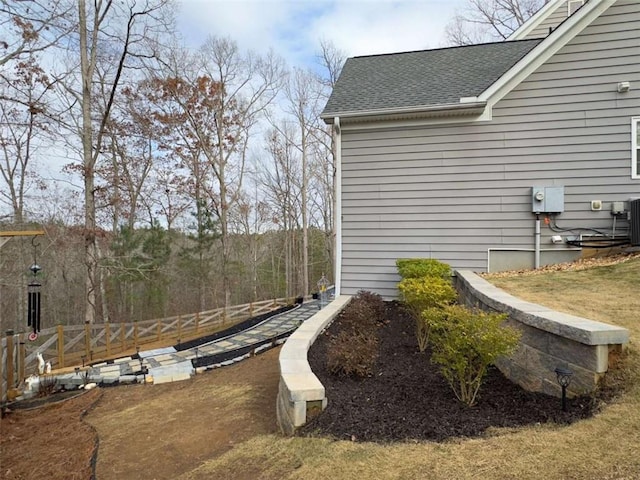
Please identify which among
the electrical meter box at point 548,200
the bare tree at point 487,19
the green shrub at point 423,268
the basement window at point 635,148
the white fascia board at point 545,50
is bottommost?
the green shrub at point 423,268

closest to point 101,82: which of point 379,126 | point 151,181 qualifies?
point 151,181

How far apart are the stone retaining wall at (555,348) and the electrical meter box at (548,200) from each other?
12.3 feet

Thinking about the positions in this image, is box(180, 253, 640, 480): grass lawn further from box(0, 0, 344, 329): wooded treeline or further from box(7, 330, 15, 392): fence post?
box(0, 0, 344, 329): wooded treeline

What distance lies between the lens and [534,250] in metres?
7.08

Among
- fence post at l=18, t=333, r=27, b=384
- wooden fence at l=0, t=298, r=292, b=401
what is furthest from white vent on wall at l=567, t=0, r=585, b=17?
fence post at l=18, t=333, r=27, b=384

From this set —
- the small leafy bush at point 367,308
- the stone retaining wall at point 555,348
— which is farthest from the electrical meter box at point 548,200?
the stone retaining wall at point 555,348

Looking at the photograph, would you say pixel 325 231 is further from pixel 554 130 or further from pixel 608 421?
pixel 608 421

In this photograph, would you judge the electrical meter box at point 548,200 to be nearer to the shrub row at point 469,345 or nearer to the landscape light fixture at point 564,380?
the shrub row at point 469,345

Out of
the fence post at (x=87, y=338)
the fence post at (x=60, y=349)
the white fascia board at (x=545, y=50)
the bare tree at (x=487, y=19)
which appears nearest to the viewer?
the white fascia board at (x=545, y=50)

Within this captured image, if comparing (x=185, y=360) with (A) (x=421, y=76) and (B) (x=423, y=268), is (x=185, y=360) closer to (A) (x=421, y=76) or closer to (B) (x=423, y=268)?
(B) (x=423, y=268)

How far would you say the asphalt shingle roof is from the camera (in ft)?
25.3

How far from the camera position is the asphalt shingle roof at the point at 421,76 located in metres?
7.71

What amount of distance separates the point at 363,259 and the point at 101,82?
1457 centimetres

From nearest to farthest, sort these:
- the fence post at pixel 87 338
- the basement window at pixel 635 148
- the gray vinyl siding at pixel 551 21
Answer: the basement window at pixel 635 148, the gray vinyl siding at pixel 551 21, the fence post at pixel 87 338
